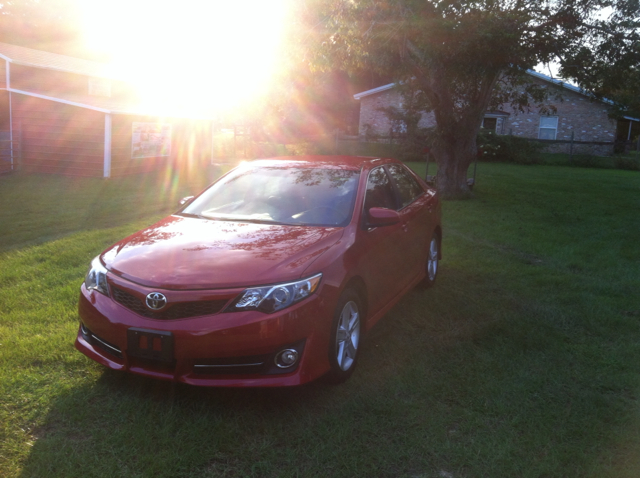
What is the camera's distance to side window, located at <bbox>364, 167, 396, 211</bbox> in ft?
16.9

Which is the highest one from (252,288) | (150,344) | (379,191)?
(379,191)

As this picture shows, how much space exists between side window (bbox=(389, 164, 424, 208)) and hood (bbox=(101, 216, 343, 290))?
61.7 inches

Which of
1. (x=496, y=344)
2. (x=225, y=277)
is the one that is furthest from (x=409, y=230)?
(x=225, y=277)

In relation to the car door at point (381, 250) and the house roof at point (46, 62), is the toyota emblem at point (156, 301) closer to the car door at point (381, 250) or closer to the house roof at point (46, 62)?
the car door at point (381, 250)

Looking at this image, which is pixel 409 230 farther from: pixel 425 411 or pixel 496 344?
pixel 425 411

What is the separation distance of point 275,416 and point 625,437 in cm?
207

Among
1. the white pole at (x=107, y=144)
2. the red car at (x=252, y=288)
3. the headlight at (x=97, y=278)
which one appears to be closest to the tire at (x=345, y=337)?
the red car at (x=252, y=288)

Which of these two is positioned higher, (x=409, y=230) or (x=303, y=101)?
(x=303, y=101)

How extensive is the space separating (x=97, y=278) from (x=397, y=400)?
2.13 m

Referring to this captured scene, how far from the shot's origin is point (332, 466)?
3.29m

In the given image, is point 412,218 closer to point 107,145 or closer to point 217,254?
point 217,254

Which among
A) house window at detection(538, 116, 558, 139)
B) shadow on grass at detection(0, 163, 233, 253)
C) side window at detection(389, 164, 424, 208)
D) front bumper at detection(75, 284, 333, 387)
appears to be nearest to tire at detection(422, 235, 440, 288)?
side window at detection(389, 164, 424, 208)

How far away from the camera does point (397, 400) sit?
4043 millimetres

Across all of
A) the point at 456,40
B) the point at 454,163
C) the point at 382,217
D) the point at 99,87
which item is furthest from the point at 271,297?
the point at 99,87
